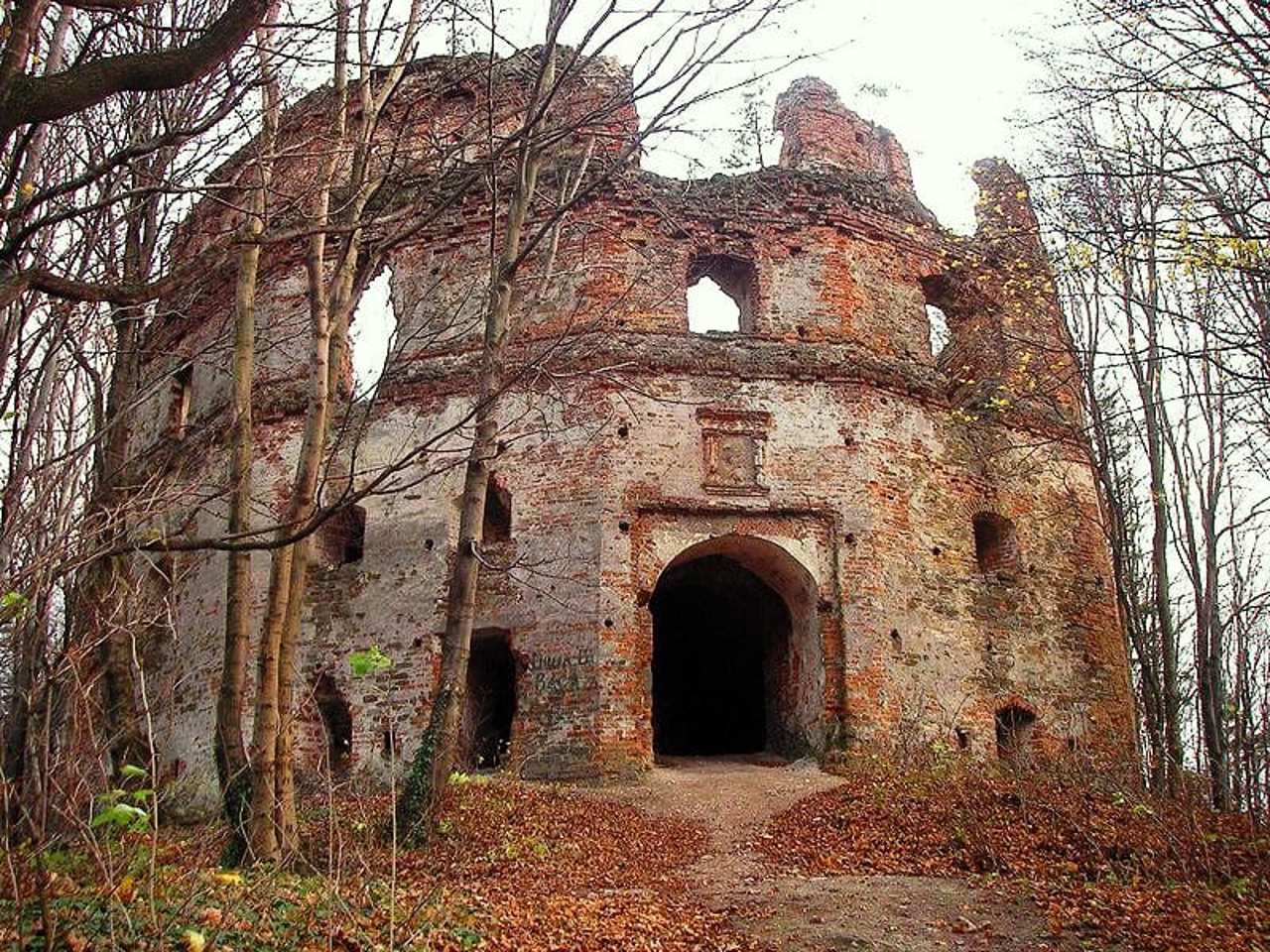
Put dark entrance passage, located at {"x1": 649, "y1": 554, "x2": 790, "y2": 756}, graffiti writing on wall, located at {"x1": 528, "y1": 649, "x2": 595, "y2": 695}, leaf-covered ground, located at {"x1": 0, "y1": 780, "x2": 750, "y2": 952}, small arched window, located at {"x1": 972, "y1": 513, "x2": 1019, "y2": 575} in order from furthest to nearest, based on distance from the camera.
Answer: dark entrance passage, located at {"x1": 649, "y1": 554, "x2": 790, "y2": 756}, small arched window, located at {"x1": 972, "y1": 513, "x2": 1019, "y2": 575}, graffiti writing on wall, located at {"x1": 528, "y1": 649, "x2": 595, "y2": 695}, leaf-covered ground, located at {"x1": 0, "y1": 780, "x2": 750, "y2": 952}

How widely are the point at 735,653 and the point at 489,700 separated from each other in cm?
495

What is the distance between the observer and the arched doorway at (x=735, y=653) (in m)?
13.0

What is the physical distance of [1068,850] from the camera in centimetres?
793

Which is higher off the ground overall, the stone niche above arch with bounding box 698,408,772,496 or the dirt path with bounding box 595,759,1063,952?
the stone niche above arch with bounding box 698,408,772,496

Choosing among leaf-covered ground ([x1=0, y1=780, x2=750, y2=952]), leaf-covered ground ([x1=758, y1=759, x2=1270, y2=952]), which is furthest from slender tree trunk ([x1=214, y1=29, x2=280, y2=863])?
leaf-covered ground ([x1=758, y1=759, x2=1270, y2=952])

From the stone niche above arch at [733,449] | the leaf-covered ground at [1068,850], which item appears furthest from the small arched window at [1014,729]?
the stone niche above arch at [733,449]

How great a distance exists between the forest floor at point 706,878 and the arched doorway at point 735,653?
7.56 ft

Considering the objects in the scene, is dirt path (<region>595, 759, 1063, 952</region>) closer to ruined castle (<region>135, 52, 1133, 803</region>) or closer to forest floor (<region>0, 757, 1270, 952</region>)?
forest floor (<region>0, 757, 1270, 952</region>)

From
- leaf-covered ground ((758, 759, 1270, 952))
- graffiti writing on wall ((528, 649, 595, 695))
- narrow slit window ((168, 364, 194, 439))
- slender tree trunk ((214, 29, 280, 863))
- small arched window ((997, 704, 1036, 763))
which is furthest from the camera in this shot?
narrow slit window ((168, 364, 194, 439))

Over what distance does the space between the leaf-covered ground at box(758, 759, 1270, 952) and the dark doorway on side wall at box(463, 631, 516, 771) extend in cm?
411

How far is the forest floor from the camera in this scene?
4.67 m

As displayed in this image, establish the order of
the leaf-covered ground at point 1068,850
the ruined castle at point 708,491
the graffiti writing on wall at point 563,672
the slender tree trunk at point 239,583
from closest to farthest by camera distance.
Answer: the leaf-covered ground at point 1068,850 < the slender tree trunk at point 239,583 < the graffiti writing on wall at point 563,672 < the ruined castle at point 708,491

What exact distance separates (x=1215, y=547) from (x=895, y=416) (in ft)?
13.4

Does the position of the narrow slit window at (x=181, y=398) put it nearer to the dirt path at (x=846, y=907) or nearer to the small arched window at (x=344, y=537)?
the small arched window at (x=344, y=537)
